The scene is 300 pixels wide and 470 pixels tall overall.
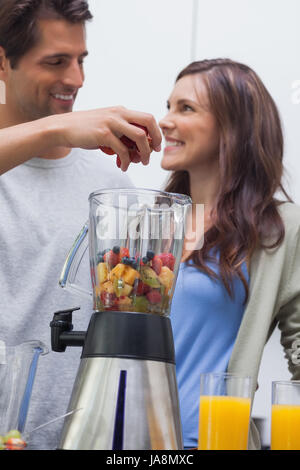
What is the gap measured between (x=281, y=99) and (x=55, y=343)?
171 centimetres

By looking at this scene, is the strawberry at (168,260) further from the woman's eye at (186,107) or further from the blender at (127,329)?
the woman's eye at (186,107)

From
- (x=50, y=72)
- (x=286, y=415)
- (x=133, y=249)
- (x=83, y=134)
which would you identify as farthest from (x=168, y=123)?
(x=286, y=415)

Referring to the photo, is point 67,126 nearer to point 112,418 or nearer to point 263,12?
point 112,418

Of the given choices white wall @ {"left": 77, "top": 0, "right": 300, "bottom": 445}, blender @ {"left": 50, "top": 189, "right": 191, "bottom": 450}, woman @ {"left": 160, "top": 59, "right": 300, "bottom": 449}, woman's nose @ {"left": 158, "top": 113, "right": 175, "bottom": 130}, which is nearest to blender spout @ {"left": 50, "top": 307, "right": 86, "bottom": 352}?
blender @ {"left": 50, "top": 189, "right": 191, "bottom": 450}

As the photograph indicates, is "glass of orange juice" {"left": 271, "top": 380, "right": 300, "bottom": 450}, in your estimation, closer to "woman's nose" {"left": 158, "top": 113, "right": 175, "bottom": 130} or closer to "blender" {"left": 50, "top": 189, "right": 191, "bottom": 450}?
"blender" {"left": 50, "top": 189, "right": 191, "bottom": 450}

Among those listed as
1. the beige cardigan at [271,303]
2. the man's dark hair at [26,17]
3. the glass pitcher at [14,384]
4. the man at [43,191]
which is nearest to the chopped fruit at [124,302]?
the glass pitcher at [14,384]

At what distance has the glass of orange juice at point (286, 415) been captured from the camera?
2.75 ft

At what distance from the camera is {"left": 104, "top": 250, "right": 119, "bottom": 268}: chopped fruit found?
0.86 meters

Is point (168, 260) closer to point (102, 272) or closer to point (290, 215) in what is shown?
point (102, 272)

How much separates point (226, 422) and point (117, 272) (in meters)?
0.23

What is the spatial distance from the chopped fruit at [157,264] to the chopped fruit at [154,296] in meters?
0.03

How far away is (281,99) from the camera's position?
2.33 meters

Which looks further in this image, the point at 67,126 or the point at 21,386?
the point at 67,126
